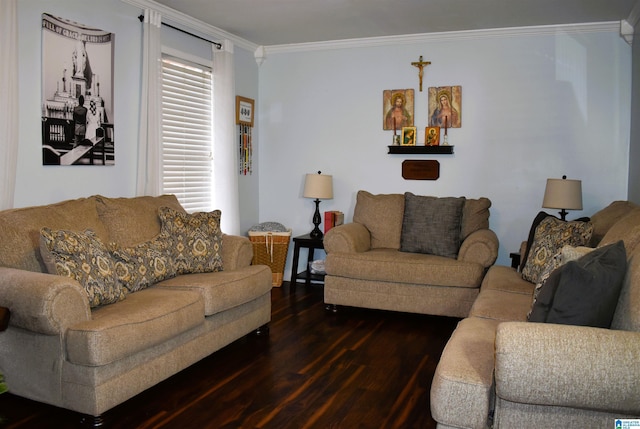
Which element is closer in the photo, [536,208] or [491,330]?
[491,330]

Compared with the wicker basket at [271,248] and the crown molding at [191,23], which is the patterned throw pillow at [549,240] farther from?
the crown molding at [191,23]

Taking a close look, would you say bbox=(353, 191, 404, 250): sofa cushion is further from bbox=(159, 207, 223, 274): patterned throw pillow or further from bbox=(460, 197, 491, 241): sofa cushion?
bbox=(159, 207, 223, 274): patterned throw pillow

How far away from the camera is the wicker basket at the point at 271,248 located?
5.55 metres

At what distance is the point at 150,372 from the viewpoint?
295 centimetres

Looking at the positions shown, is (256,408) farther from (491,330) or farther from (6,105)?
(6,105)

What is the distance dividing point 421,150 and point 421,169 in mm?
184

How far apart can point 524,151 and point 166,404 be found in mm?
3837

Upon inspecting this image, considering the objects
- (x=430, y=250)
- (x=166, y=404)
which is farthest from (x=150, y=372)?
(x=430, y=250)

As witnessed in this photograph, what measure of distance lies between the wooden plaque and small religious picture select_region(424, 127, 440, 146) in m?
0.17

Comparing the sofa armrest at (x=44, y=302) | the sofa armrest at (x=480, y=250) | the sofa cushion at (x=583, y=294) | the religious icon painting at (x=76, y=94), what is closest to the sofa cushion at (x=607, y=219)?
the sofa armrest at (x=480, y=250)

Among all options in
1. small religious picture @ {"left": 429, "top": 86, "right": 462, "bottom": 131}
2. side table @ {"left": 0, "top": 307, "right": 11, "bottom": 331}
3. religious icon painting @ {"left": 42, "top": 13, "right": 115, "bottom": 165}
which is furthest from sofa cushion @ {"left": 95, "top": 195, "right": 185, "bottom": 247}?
small religious picture @ {"left": 429, "top": 86, "right": 462, "bottom": 131}

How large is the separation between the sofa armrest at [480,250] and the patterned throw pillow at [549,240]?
0.56 meters

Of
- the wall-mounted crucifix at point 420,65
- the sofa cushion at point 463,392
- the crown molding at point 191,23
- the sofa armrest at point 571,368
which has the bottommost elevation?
the sofa cushion at point 463,392

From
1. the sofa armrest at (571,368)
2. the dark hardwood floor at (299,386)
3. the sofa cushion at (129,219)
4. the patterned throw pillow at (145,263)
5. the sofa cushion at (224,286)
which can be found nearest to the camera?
the sofa armrest at (571,368)
